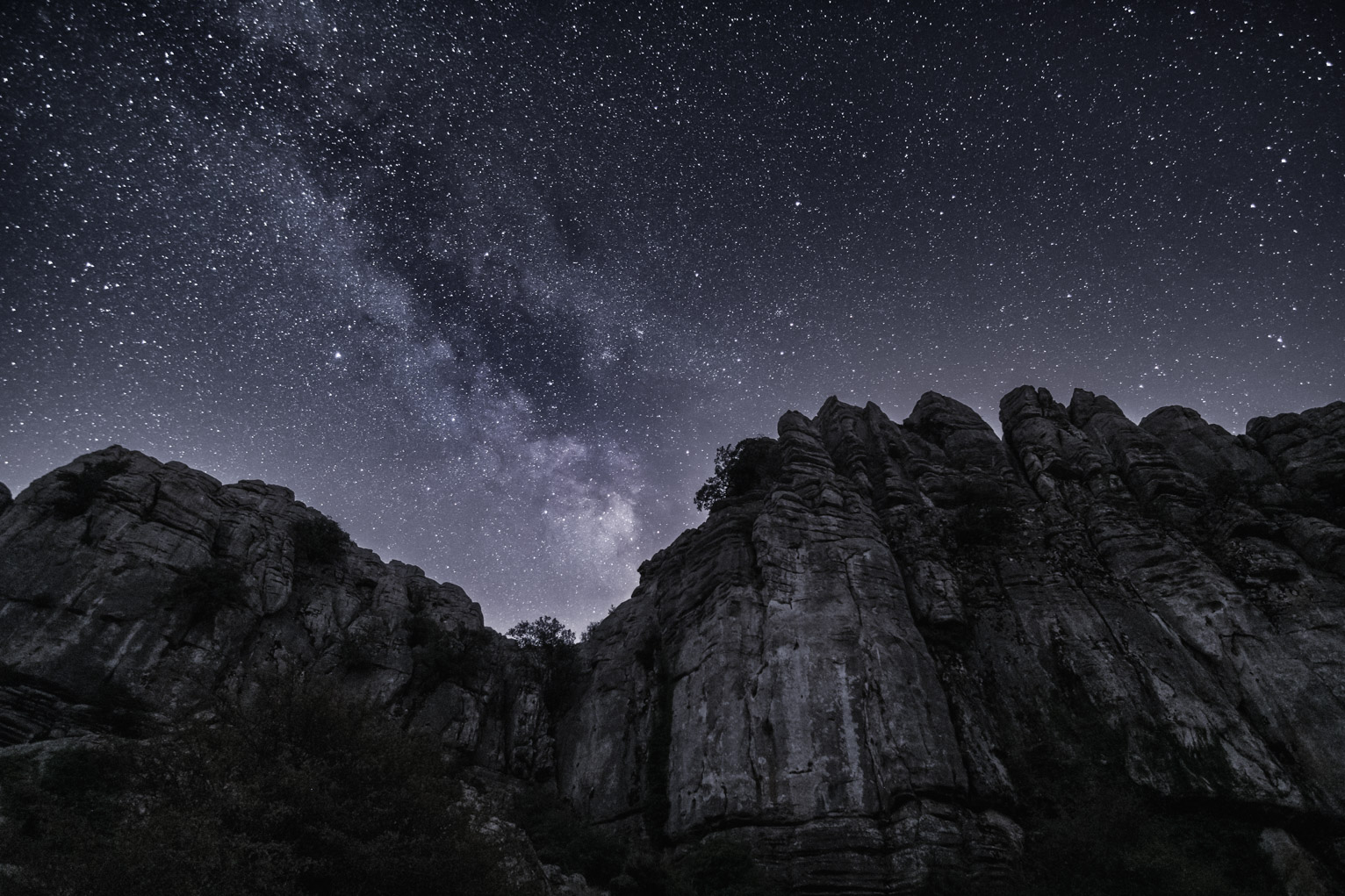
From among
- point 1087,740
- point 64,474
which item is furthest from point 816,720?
point 64,474

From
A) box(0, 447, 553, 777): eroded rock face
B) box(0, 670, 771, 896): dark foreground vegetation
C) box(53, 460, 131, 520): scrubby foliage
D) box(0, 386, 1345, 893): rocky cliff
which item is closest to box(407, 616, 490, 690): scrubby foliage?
box(0, 447, 553, 777): eroded rock face

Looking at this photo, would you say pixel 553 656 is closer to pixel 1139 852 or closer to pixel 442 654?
pixel 442 654

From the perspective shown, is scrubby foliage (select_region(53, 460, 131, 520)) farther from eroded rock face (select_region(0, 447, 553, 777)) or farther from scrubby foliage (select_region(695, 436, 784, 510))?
scrubby foliage (select_region(695, 436, 784, 510))

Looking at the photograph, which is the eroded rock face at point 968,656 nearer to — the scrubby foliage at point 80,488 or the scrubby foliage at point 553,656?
the scrubby foliage at point 553,656

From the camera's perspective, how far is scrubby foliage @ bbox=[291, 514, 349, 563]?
45897mm

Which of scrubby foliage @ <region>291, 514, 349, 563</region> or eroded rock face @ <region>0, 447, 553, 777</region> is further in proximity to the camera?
scrubby foliage @ <region>291, 514, 349, 563</region>

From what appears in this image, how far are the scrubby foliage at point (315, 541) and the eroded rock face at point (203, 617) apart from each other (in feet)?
0.40

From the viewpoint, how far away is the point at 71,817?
49.1 feet

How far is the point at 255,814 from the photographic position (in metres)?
15.3

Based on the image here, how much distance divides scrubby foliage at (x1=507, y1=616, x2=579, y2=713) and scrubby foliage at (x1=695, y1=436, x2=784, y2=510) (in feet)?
54.1

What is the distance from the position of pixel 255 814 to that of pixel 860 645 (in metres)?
Result: 26.8

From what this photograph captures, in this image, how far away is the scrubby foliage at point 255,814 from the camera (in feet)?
41.9

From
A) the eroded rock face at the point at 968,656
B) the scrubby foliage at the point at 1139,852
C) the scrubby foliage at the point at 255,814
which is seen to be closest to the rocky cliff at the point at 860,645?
the eroded rock face at the point at 968,656

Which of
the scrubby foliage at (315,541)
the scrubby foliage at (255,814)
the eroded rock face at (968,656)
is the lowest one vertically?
the scrubby foliage at (255,814)
